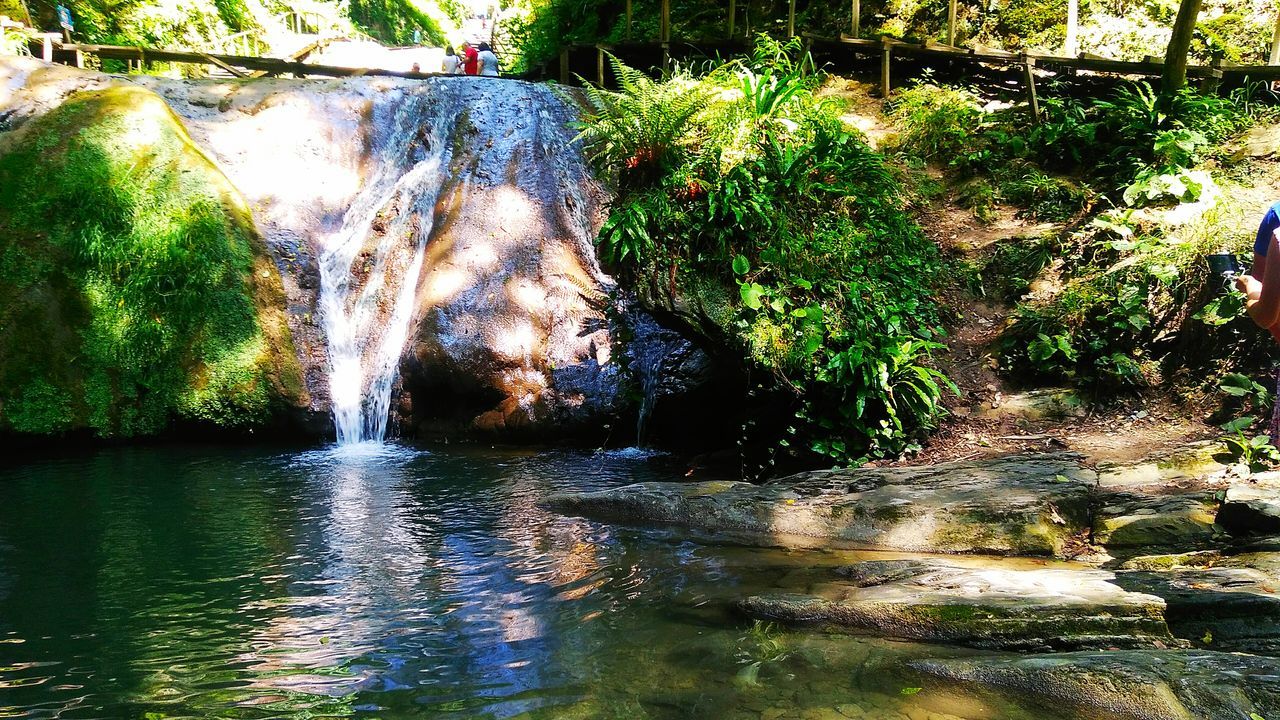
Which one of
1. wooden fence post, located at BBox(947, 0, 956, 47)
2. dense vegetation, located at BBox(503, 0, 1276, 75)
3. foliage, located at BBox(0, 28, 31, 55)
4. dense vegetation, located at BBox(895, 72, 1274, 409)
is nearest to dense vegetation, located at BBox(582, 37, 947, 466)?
dense vegetation, located at BBox(895, 72, 1274, 409)

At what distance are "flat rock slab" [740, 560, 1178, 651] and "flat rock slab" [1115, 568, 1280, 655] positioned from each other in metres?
0.09

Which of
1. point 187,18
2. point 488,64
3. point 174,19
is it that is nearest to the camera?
point 488,64

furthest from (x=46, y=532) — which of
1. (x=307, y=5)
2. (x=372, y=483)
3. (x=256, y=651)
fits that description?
(x=307, y=5)

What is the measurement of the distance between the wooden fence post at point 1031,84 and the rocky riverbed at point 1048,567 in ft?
20.4

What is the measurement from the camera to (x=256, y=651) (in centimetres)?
362

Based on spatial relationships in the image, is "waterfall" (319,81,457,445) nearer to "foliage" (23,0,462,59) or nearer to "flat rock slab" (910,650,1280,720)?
"flat rock slab" (910,650,1280,720)


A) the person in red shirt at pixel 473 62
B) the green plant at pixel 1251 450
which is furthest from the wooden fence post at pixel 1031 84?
the person in red shirt at pixel 473 62

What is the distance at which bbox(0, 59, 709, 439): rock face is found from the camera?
8.59 meters

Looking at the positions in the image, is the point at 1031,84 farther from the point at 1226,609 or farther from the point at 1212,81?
the point at 1226,609

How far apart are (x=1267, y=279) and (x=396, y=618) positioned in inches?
175

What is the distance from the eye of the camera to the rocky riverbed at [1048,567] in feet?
→ 9.77

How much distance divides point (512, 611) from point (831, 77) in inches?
448

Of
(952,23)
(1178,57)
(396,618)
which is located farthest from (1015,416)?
(952,23)

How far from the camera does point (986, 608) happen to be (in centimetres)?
358
